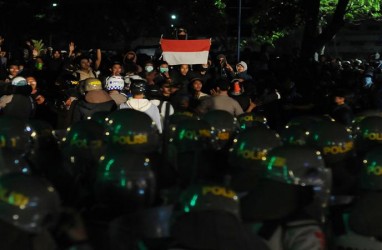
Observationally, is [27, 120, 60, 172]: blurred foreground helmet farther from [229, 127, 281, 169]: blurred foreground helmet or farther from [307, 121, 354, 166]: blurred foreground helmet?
[307, 121, 354, 166]: blurred foreground helmet

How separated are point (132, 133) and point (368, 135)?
2391mm

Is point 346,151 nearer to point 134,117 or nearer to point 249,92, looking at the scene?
point 134,117

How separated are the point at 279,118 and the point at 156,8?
133 ft

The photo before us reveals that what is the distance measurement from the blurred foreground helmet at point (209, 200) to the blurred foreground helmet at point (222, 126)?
9.17 ft

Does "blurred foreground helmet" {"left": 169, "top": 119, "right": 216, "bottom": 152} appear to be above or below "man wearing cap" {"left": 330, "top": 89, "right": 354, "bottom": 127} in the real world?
above

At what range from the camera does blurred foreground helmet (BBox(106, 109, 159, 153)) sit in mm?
6047

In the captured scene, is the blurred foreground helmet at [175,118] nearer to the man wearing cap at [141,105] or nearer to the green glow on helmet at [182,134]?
the green glow on helmet at [182,134]

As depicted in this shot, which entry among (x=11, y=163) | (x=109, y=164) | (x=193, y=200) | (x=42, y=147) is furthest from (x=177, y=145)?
(x=193, y=200)

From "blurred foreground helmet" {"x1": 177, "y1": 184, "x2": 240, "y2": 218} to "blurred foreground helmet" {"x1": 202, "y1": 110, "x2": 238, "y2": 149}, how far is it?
2.79 m

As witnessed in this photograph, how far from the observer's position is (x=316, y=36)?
24.8 meters

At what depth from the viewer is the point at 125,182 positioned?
4.85 meters

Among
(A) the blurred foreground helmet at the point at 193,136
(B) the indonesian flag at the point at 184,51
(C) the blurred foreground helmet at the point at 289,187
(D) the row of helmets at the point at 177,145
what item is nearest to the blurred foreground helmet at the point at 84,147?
(D) the row of helmets at the point at 177,145

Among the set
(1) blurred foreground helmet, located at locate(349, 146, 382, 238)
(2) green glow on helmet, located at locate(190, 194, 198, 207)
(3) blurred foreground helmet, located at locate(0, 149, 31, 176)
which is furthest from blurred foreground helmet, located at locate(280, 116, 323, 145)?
(2) green glow on helmet, located at locate(190, 194, 198, 207)

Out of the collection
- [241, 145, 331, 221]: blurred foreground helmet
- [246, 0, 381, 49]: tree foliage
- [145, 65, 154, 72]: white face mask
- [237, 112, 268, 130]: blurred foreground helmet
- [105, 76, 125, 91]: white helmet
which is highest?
[241, 145, 331, 221]: blurred foreground helmet
